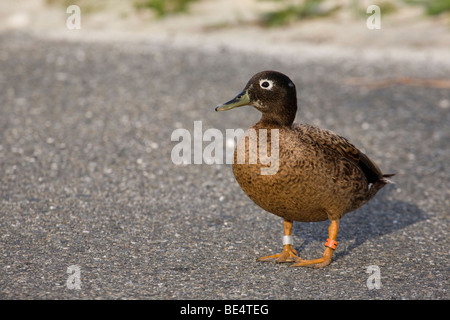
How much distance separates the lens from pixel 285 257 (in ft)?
17.1

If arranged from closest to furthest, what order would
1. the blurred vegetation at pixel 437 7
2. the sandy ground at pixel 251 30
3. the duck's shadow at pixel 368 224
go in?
1. the duck's shadow at pixel 368 224
2. the sandy ground at pixel 251 30
3. the blurred vegetation at pixel 437 7

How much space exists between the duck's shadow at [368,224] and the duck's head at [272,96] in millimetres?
1281

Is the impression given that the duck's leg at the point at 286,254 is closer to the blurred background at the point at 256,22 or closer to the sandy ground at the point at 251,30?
the sandy ground at the point at 251,30

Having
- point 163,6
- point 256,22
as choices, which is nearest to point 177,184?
point 256,22

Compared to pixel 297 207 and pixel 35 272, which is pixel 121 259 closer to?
pixel 35 272

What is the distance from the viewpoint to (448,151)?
320 inches

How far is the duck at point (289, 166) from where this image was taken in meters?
4.80

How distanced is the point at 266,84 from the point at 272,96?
0.10m

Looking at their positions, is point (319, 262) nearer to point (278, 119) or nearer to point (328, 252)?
point (328, 252)

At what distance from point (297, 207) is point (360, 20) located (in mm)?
9530

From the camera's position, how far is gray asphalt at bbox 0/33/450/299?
4895 millimetres

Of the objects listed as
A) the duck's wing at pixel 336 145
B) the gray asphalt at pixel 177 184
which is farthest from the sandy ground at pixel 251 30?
the duck's wing at pixel 336 145

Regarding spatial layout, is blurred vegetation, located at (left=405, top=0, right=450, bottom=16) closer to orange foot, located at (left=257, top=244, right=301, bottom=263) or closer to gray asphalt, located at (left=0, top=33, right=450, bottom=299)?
gray asphalt, located at (left=0, top=33, right=450, bottom=299)
